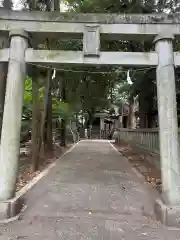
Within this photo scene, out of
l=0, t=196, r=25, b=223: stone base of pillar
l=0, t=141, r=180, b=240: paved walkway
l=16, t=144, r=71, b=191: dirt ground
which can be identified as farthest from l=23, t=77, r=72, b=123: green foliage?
l=0, t=196, r=25, b=223: stone base of pillar

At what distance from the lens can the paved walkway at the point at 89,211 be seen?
4.51m

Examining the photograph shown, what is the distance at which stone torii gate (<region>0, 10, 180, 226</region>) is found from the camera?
5.34 m

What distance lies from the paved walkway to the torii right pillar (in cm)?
43

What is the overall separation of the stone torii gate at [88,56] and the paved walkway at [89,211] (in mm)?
600

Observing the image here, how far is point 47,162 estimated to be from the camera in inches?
454

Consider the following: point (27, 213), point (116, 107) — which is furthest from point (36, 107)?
point (116, 107)

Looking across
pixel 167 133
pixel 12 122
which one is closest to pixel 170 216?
pixel 167 133

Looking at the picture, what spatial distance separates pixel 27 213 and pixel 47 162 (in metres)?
6.09

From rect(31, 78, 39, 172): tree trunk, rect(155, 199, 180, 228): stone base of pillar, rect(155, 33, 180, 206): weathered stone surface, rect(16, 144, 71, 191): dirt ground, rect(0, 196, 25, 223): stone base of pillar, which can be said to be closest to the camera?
rect(155, 199, 180, 228): stone base of pillar

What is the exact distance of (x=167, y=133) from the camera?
5.42 m

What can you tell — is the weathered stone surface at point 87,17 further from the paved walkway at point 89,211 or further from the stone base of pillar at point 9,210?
the paved walkway at point 89,211

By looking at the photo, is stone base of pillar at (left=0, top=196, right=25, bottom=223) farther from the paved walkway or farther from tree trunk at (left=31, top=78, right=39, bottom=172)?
tree trunk at (left=31, top=78, right=39, bottom=172)

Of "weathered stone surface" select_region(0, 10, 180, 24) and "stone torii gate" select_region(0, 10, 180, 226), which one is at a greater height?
"weathered stone surface" select_region(0, 10, 180, 24)

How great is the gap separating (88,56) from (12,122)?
215cm
